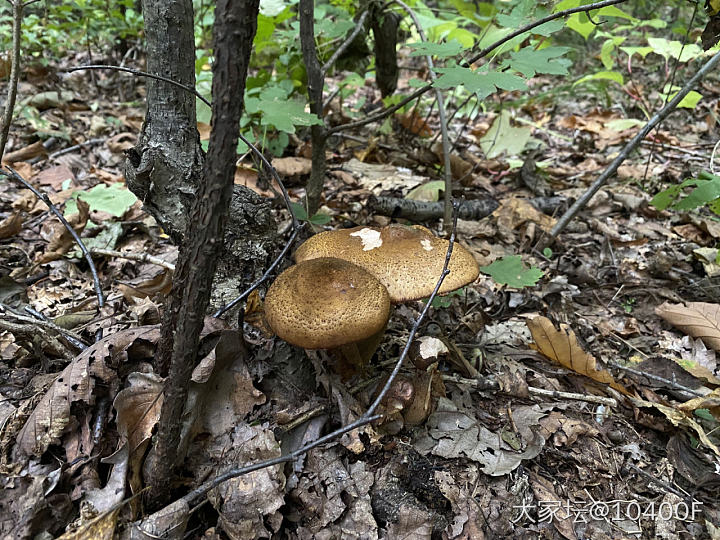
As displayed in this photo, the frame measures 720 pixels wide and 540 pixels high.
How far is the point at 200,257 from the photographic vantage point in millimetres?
1400

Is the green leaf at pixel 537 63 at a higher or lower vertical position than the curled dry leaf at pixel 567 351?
higher

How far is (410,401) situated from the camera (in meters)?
2.22

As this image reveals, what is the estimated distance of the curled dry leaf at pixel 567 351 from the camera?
2529 millimetres

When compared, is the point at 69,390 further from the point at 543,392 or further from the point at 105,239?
the point at 543,392

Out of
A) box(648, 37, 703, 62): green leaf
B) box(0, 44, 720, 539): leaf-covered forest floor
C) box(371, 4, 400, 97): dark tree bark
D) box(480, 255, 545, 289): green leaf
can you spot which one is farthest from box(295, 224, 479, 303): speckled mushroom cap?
box(648, 37, 703, 62): green leaf

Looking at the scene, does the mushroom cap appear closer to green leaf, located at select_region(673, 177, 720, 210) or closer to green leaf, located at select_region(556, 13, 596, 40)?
green leaf, located at select_region(673, 177, 720, 210)

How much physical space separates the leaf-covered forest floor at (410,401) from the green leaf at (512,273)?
0.96 feet

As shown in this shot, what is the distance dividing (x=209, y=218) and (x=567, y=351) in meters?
2.15

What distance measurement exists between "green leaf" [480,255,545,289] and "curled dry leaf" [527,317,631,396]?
0.27m

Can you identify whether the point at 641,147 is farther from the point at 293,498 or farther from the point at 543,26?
the point at 293,498

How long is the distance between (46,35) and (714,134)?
955 centimetres

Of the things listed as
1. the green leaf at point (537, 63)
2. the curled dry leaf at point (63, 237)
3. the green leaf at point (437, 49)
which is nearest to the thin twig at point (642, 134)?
the green leaf at point (537, 63)

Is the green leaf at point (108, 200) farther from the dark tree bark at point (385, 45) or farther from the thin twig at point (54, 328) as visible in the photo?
the dark tree bark at point (385, 45)

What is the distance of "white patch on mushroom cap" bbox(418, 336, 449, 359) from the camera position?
2.29 metres
